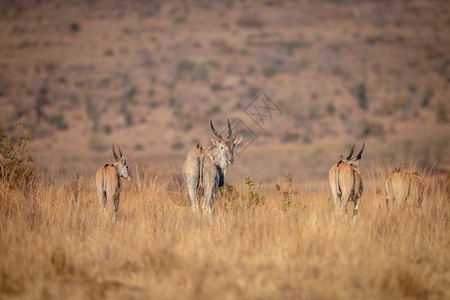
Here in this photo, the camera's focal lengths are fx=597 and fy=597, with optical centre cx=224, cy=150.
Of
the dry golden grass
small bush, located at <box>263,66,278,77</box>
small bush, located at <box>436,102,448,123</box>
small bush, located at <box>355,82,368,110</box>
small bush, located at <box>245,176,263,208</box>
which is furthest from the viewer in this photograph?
small bush, located at <box>263,66,278,77</box>

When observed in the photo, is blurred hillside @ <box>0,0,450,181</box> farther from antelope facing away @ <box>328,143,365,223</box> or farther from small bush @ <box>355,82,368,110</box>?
antelope facing away @ <box>328,143,365,223</box>

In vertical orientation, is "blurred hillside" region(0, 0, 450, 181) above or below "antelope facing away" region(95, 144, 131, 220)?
above

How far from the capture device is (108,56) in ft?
227

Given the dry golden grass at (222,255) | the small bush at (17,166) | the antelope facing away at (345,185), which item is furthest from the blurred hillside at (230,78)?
the dry golden grass at (222,255)

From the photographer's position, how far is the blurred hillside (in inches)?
1852

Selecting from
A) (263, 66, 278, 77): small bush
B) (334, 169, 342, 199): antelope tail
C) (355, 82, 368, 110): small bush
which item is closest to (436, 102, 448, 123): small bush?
(355, 82, 368, 110): small bush

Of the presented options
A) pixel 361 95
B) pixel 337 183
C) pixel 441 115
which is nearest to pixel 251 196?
pixel 337 183

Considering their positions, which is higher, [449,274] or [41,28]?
[41,28]

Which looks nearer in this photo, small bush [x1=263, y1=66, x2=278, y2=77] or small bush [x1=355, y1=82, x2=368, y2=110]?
small bush [x1=355, y1=82, x2=368, y2=110]

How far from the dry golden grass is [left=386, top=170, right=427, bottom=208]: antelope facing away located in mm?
505

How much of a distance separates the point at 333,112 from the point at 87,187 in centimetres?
4358

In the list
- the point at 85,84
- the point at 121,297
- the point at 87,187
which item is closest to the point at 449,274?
the point at 121,297

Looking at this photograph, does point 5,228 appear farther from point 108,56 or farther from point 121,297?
point 108,56

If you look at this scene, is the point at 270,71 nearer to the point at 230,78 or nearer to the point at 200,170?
the point at 230,78
